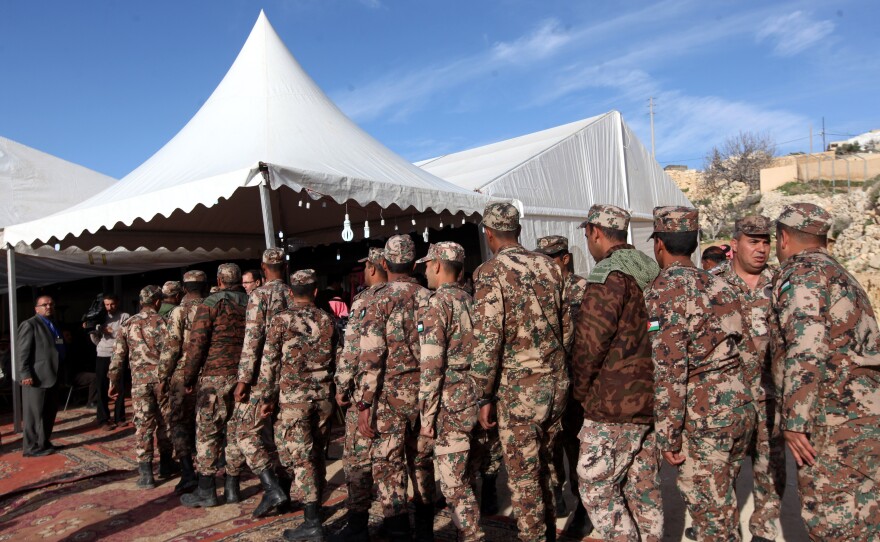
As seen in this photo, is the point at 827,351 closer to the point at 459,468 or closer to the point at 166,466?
the point at 459,468

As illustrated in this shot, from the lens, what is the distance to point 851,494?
2.50 m

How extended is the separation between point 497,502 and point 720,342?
2.15 meters

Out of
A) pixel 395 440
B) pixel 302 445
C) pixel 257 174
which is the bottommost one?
pixel 302 445

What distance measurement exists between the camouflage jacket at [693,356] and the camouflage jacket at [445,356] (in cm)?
91

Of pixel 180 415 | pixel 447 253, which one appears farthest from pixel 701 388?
pixel 180 415

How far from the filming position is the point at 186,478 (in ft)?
16.2

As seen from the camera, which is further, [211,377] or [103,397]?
[103,397]

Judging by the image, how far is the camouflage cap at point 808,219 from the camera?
2699 mm

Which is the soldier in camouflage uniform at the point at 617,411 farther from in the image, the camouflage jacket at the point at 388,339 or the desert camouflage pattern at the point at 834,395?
the camouflage jacket at the point at 388,339

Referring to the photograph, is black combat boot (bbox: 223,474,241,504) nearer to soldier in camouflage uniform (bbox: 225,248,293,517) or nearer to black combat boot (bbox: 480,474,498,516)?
soldier in camouflage uniform (bbox: 225,248,293,517)

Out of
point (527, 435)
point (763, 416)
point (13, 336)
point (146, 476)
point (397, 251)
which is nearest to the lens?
point (527, 435)

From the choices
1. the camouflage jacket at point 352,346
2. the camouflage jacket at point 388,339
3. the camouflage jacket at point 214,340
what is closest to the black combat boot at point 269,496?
the camouflage jacket at point 214,340

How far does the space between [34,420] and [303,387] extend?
14.7 ft

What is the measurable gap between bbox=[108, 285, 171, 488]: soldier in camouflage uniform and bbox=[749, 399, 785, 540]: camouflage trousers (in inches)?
172
